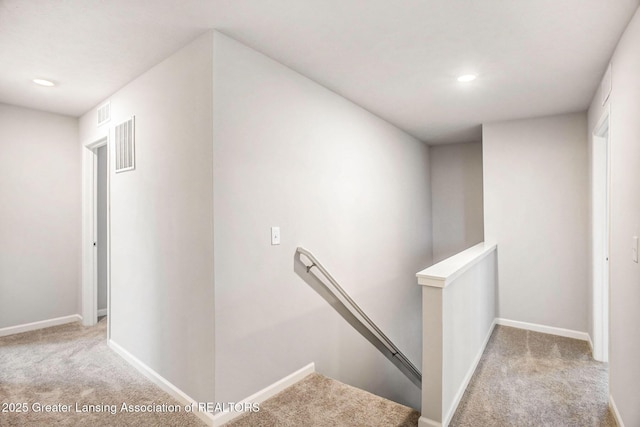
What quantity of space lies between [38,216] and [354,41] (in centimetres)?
373

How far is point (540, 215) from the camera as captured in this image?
3844mm

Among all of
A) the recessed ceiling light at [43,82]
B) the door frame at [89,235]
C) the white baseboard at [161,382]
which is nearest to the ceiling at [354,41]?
the recessed ceiling light at [43,82]

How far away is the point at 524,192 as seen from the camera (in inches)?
154

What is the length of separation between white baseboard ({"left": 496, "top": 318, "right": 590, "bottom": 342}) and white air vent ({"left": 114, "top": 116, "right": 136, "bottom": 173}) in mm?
4196

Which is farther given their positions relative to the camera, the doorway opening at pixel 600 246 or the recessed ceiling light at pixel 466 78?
the doorway opening at pixel 600 246

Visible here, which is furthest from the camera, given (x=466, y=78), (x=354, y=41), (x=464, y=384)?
(x=466, y=78)

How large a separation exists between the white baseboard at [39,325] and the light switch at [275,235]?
300cm

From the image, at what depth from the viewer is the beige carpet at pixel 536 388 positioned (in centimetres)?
215

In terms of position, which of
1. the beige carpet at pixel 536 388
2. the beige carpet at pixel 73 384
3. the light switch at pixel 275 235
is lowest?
the beige carpet at pixel 536 388

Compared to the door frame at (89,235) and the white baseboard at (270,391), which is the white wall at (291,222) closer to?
the white baseboard at (270,391)

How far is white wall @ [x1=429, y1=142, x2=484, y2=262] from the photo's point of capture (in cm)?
523

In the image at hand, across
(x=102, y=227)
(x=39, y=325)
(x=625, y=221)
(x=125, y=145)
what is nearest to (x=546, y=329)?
(x=625, y=221)

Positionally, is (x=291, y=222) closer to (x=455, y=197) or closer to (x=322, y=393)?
(x=322, y=393)

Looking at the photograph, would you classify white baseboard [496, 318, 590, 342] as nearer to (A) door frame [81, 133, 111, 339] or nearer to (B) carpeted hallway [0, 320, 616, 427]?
(B) carpeted hallway [0, 320, 616, 427]
